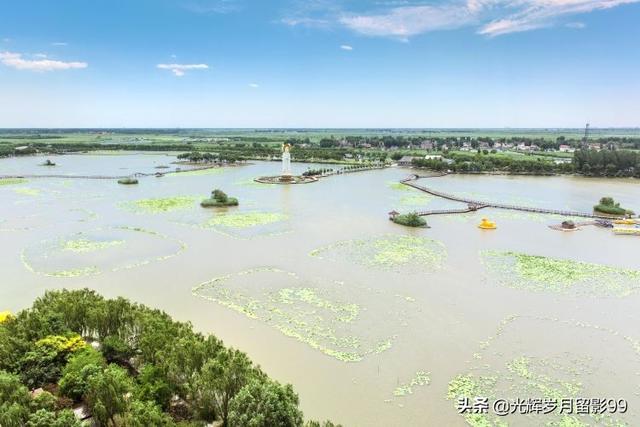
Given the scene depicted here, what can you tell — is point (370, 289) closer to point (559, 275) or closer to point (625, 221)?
point (559, 275)

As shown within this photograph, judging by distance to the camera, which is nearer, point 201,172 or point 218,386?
point 218,386

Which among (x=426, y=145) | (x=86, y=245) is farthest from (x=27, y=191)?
(x=426, y=145)

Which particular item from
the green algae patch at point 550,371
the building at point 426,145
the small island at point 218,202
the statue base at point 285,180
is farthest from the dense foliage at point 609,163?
the green algae patch at point 550,371

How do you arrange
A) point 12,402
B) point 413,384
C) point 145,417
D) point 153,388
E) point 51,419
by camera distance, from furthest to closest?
1. point 413,384
2. point 153,388
3. point 12,402
4. point 145,417
5. point 51,419

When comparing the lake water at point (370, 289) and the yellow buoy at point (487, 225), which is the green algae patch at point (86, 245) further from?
the yellow buoy at point (487, 225)

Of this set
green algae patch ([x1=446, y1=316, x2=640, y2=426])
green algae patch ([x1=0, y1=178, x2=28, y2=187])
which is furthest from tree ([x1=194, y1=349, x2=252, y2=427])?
green algae patch ([x1=0, y1=178, x2=28, y2=187])

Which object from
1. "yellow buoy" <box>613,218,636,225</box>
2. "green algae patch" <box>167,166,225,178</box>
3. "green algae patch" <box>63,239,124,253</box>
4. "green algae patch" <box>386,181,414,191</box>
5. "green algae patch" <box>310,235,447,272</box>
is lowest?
"green algae patch" <box>310,235,447,272</box>

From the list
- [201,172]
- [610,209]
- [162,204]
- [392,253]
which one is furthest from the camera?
[201,172]

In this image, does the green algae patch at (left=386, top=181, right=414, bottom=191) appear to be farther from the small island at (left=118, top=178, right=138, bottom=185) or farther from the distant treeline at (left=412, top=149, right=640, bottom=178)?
the small island at (left=118, top=178, right=138, bottom=185)
